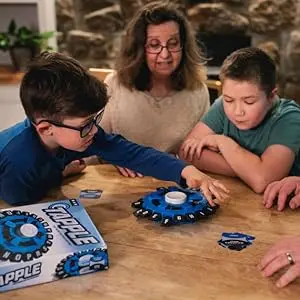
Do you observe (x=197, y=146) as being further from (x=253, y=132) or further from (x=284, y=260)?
(x=284, y=260)

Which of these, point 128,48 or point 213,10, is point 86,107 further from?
point 213,10

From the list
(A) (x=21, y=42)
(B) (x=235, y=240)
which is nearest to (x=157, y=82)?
(B) (x=235, y=240)

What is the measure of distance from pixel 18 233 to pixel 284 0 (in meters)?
2.90

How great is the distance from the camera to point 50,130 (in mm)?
1313

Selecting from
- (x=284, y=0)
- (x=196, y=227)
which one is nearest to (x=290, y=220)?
(x=196, y=227)

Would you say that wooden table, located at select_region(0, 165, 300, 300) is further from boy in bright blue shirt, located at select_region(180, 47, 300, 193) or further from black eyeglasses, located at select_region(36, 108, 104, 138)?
black eyeglasses, located at select_region(36, 108, 104, 138)

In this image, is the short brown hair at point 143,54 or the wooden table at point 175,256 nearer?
the wooden table at point 175,256

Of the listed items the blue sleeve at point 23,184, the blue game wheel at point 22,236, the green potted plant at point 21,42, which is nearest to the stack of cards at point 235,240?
the blue game wheel at point 22,236

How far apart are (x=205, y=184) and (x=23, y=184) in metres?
0.48

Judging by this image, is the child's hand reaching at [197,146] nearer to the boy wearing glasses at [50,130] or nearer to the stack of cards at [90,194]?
the boy wearing glasses at [50,130]

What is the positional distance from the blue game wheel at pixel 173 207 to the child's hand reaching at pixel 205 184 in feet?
0.06

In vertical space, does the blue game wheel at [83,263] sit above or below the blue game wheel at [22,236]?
below

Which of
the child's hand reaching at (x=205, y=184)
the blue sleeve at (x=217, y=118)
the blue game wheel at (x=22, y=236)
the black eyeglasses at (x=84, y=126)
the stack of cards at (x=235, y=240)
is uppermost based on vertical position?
the black eyeglasses at (x=84, y=126)

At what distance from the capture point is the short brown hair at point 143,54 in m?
1.88
